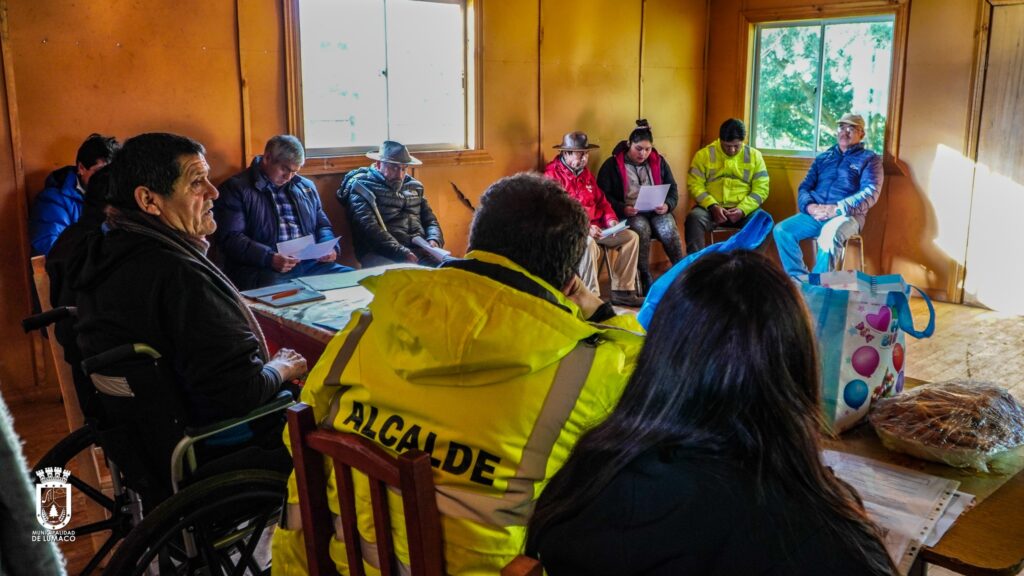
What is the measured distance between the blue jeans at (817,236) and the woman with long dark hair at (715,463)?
465cm

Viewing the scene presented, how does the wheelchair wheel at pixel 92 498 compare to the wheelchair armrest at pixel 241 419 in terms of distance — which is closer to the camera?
the wheelchair armrest at pixel 241 419

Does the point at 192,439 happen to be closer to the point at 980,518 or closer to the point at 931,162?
the point at 980,518

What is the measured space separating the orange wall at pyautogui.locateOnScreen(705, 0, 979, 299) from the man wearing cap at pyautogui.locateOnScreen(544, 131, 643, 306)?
191cm

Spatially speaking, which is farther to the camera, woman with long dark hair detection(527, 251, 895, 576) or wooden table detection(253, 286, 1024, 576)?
wooden table detection(253, 286, 1024, 576)

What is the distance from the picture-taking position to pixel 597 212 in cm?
582

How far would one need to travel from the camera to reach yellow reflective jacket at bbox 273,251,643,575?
3.99 feet

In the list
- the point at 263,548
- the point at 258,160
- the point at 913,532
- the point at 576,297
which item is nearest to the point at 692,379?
the point at 913,532

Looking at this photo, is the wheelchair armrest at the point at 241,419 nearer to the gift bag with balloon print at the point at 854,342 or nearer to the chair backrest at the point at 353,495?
the chair backrest at the point at 353,495

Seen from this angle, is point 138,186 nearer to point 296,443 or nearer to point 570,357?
point 296,443

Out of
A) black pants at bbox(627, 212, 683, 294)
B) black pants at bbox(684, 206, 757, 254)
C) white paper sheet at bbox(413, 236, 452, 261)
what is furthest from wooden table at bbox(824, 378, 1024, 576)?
black pants at bbox(684, 206, 757, 254)

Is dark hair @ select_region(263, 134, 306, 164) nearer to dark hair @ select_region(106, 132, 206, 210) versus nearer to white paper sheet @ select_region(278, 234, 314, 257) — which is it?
white paper sheet @ select_region(278, 234, 314, 257)

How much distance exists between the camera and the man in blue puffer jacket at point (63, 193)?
3.59 meters

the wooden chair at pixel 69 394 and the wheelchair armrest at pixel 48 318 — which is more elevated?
the wheelchair armrest at pixel 48 318

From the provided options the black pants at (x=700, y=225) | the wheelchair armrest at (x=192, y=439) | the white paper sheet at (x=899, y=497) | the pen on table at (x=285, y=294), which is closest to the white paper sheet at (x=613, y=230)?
the black pants at (x=700, y=225)
